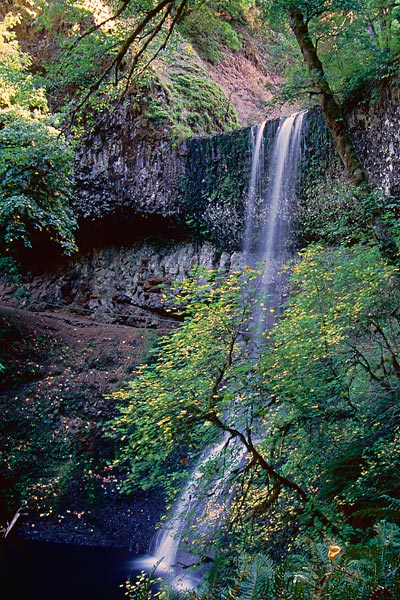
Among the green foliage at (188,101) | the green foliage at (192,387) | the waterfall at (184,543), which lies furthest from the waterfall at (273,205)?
the green foliage at (192,387)

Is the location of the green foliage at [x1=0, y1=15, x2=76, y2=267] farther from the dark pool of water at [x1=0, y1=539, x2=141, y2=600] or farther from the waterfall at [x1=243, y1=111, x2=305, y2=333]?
the dark pool of water at [x1=0, y1=539, x2=141, y2=600]

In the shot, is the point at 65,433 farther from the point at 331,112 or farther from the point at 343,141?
the point at 331,112

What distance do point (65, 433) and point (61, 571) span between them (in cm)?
293

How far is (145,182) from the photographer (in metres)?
14.0

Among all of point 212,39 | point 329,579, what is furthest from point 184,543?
point 212,39

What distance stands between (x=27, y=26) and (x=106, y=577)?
1586 cm

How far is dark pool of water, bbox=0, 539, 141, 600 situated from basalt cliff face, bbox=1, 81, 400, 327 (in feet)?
21.6

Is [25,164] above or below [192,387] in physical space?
above

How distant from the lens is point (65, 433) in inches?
415

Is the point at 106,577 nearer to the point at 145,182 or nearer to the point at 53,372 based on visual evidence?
the point at 53,372

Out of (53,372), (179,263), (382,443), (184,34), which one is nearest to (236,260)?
(179,263)

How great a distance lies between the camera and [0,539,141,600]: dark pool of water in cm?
755

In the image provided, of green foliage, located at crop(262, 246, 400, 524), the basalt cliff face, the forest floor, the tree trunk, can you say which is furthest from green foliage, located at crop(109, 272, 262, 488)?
the basalt cliff face

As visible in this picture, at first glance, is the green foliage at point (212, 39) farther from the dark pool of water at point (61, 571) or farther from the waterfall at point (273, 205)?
the dark pool of water at point (61, 571)
